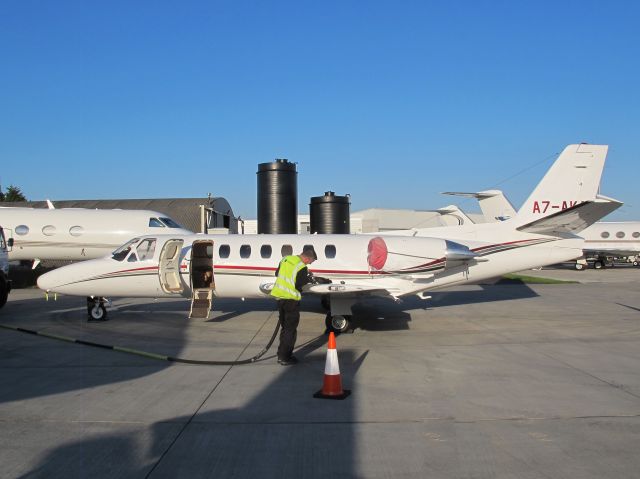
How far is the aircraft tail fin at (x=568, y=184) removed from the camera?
1380cm

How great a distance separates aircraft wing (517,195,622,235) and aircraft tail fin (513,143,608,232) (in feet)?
1.03

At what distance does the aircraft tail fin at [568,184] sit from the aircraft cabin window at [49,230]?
61.7ft

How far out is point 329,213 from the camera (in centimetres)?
2997

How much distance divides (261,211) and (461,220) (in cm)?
1390

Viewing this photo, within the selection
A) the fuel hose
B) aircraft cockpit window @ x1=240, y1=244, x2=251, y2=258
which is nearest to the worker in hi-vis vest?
the fuel hose

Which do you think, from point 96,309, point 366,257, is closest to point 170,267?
point 96,309

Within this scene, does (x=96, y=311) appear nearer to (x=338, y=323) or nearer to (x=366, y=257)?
(x=338, y=323)

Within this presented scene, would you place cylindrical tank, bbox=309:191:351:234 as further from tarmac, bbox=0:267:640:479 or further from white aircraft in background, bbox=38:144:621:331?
tarmac, bbox=0:267:640:479

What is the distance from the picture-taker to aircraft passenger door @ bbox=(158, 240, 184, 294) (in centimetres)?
1344

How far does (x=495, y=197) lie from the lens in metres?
31.2

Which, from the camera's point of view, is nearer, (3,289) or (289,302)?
(289,302)

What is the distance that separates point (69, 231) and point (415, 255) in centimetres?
1646

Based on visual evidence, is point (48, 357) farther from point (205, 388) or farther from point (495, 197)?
point (495, 197)

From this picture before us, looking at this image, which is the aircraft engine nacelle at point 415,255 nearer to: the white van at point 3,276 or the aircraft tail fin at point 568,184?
the aircraft tail fin at point 568,184
